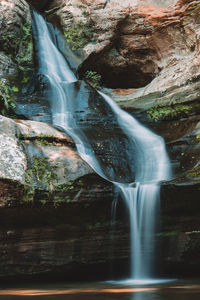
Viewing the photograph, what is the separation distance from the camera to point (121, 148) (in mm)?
6809

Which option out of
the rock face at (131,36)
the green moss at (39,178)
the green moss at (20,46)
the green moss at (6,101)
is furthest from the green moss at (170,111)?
the green moss at (20,46)

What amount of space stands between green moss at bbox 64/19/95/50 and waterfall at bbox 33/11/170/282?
5.36ft

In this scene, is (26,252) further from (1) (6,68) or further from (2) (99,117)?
(1) (6,68)

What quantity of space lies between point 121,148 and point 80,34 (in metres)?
6.91

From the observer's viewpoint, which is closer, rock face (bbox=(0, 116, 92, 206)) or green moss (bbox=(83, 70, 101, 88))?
rock face (bbox=(0, 116, 92, 206))

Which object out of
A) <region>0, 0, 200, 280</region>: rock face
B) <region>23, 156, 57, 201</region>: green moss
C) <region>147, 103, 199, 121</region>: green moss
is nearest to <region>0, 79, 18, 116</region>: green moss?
<region>0, 0, 200, 280</region>: rock face

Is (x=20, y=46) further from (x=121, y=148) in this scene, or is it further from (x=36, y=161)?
(x=36, y=161)

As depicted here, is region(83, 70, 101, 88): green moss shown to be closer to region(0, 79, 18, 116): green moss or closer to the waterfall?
the waterfall

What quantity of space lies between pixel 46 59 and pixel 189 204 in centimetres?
798

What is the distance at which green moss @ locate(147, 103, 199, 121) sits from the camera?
8180 mm

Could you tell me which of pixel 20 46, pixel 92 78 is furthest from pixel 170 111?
pixel 20 46

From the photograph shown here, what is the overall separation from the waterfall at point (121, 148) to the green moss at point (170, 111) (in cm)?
63

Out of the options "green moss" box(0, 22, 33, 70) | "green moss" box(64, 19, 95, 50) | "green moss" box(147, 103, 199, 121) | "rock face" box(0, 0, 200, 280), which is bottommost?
"rock face" box(0, 0, 200, 280)

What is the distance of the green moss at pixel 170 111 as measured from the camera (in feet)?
26.8
